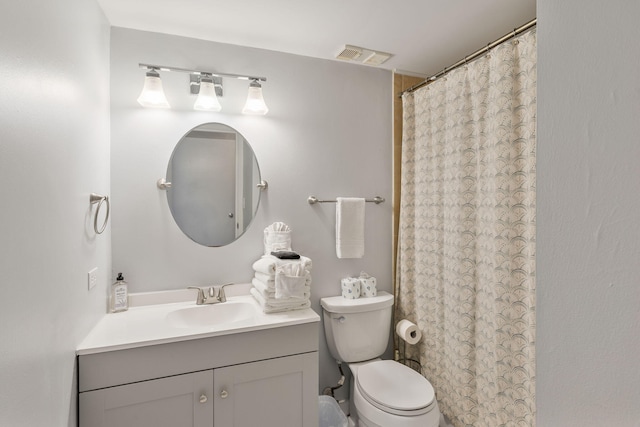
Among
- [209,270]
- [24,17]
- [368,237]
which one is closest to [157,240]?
[209,270]

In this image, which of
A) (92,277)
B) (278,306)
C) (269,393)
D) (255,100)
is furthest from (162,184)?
(269,393)

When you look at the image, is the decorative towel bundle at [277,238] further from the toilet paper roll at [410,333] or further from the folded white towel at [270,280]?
the toilet paper roll at [410,333]

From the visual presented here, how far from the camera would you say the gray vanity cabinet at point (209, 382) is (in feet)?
4.11

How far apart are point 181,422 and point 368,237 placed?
1.46 m

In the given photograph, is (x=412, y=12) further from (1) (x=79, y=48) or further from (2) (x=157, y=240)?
(2) (x=157, y=240)

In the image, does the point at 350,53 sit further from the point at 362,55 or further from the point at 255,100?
the point at 255,100

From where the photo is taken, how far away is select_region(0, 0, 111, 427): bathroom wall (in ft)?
2.53

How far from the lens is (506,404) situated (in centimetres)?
145

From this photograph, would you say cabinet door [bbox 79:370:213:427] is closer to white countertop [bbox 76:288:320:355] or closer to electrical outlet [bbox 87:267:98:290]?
white countertop [bbox 76:288:320:355]

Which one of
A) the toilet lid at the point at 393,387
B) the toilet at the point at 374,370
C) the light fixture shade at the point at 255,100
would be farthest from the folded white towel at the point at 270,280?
the light fixture shade at the point at 255,100

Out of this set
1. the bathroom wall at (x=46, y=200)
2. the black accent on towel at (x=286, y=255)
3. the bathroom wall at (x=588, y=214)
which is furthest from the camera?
the black accent on towel at (x=286, y=255)

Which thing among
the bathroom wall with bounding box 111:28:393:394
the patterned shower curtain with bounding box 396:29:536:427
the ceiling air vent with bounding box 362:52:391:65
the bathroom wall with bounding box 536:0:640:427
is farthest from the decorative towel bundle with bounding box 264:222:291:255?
the bathroom wall with bounding box 536:0:640:427

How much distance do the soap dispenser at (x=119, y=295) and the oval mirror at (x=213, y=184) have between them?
40cm

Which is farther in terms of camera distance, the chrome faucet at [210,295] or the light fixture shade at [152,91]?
the chrome faucet at [210,295]
